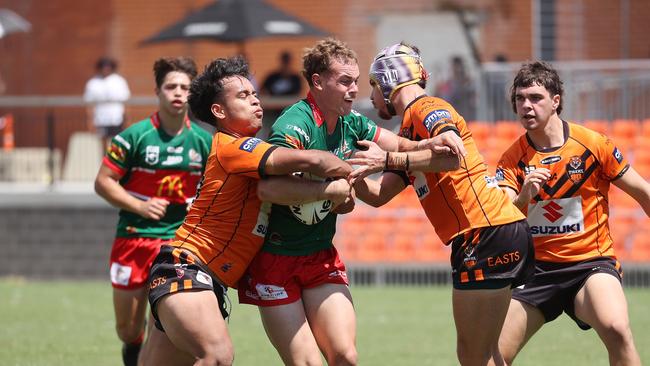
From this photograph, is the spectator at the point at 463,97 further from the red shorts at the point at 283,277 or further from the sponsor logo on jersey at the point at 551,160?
the red shorts at the point at 283,277

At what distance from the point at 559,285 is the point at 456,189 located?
1.07m

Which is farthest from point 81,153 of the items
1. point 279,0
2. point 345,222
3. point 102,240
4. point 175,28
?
point 279,0

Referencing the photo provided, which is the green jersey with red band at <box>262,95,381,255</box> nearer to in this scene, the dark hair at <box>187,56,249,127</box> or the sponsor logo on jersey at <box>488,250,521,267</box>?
the dark hair at <box>187,56,249,127</box>

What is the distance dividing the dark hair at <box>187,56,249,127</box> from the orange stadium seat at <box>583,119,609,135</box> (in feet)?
29.6

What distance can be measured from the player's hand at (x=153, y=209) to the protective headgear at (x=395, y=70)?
216 cm

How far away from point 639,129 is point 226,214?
10.3 meters

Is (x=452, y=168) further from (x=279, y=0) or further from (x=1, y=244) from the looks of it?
(x=279, y=0)

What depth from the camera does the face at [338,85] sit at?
20.1 ft

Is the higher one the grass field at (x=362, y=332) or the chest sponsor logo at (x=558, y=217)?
the chest sponsor logo at (x=558, y=217)

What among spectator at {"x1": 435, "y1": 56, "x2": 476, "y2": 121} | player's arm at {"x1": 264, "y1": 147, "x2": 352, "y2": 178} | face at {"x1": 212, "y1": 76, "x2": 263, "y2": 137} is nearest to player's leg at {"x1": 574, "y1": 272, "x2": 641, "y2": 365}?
player's arm at {"x1": 264, "y1": 147, "x2": 352, "y2": 178}

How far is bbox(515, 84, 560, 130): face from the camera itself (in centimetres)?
672

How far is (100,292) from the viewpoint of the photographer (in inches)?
554

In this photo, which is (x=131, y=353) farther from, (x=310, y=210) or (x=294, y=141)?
(x=294, y=141)

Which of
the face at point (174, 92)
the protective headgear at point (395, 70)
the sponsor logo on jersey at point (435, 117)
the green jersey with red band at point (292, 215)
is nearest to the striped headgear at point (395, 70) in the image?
the protective headgear at point (395, 70)
